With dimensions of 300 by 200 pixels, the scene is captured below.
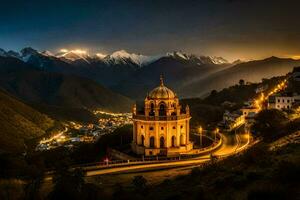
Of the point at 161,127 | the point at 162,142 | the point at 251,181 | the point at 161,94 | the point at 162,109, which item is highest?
the point at 161,94

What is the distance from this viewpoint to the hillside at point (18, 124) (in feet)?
391

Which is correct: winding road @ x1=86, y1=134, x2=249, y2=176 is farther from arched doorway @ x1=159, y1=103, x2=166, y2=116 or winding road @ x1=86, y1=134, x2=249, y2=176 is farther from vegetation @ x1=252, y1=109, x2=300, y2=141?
arched doorway @ x1=159, y1=103, x2=166, y2=116

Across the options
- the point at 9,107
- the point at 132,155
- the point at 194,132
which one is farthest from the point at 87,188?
the point at 9,107

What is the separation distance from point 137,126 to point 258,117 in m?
19.8

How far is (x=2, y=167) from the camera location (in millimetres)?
41062

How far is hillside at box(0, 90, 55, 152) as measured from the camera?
11917 centimetres

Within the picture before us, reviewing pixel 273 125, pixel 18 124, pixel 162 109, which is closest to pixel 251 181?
pixel 273 125

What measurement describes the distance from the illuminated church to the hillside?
63.3 metres

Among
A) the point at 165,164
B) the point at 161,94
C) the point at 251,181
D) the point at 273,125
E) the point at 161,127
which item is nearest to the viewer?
the point at 251,181

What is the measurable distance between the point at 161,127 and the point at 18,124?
93.0 meters

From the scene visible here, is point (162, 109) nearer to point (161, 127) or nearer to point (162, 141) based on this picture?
point (161, 127)

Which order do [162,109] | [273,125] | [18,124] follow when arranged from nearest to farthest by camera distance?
[273,125]
[162,109]
[18,124]

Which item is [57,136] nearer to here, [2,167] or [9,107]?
[9,107]

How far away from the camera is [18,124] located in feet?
453
